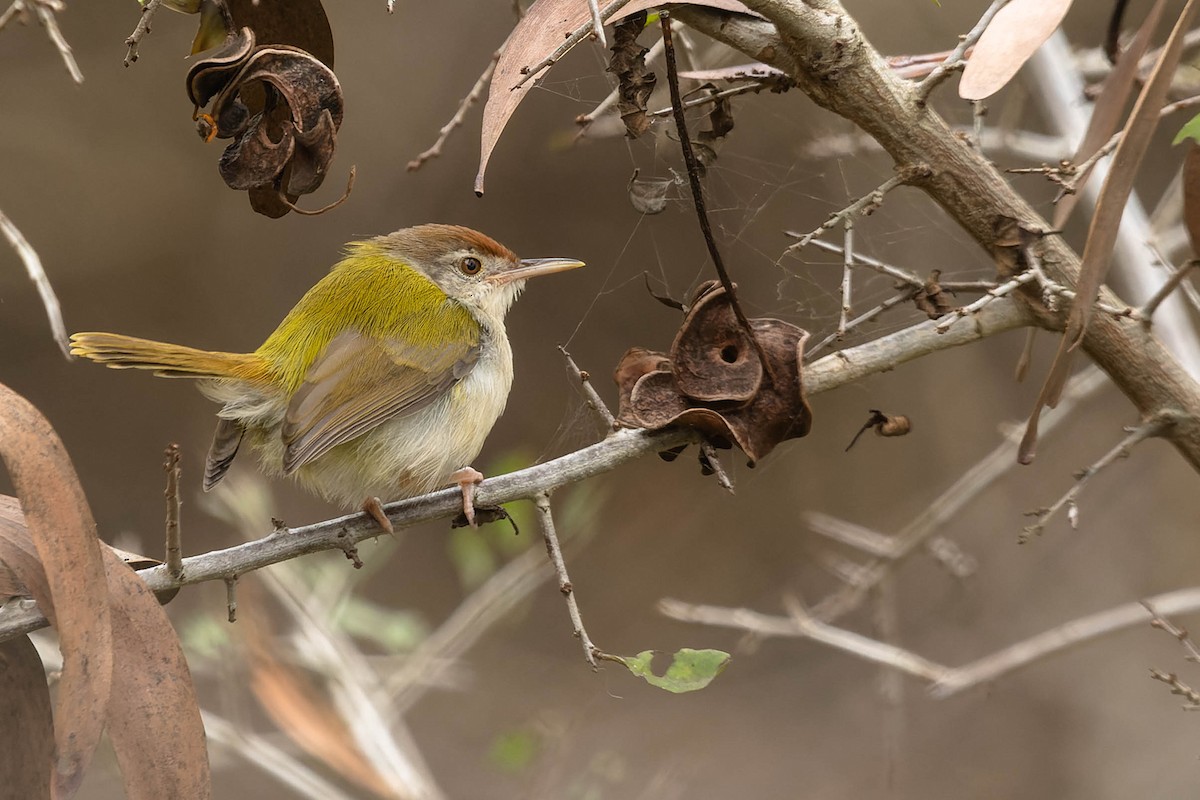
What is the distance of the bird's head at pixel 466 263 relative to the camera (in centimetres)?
361

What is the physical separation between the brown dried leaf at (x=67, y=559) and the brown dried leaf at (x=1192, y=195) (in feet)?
5.59

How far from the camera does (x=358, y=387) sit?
2979 millimetres

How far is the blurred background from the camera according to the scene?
538 cm

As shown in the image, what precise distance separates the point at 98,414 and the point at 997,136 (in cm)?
440

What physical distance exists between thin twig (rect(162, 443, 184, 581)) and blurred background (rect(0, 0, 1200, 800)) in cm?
323

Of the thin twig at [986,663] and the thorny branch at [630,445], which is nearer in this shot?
the thorny branch at [630,445]

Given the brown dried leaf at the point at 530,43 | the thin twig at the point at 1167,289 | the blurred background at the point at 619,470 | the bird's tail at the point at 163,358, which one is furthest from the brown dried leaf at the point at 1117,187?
the blurred background at the point at 619,470

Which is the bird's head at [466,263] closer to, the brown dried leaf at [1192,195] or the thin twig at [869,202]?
the thin twig at [869,202]

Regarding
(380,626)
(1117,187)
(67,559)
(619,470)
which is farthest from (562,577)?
(619,470)

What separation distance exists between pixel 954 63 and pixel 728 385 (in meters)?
0.66

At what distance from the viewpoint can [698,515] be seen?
613 centimetres

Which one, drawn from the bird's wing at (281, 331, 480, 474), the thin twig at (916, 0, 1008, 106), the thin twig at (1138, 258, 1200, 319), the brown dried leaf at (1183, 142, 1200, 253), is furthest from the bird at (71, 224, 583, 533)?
the brown dried leaf at (1183, 142, 1200, 253)

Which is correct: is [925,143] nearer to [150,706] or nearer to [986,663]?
[150,706]

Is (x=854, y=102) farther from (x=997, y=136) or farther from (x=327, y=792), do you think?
(x=327, y=792)
